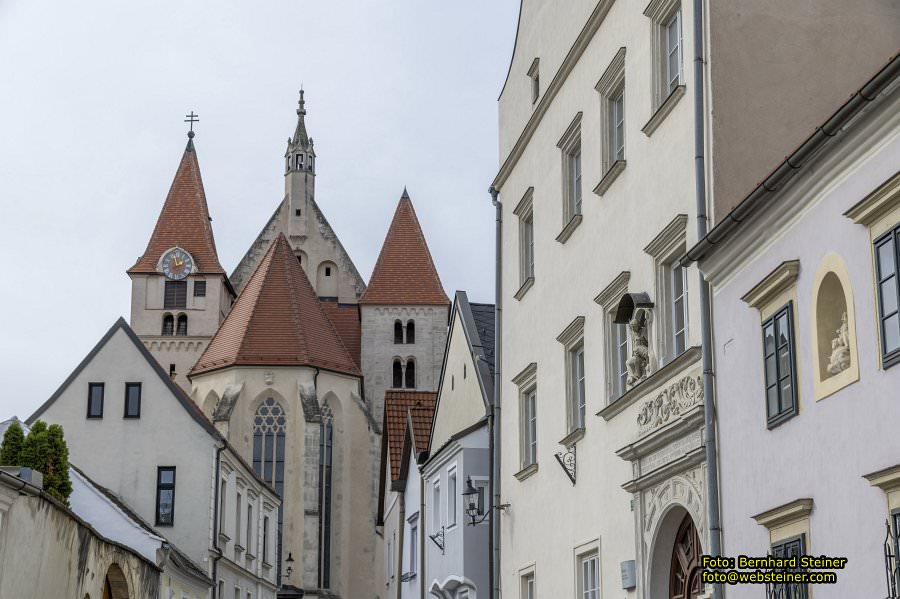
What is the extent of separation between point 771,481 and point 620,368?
5261 millimetres

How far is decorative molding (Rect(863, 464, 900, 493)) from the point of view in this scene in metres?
8.63

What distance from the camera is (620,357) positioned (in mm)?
16156

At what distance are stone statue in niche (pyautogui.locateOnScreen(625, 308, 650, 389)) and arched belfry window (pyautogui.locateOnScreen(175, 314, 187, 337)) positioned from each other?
54.5 m

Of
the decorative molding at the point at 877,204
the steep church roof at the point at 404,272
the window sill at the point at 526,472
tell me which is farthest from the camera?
the steep church roof at the point at 404,272

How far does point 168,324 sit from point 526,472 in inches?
1955

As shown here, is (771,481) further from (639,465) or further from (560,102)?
(560,102)

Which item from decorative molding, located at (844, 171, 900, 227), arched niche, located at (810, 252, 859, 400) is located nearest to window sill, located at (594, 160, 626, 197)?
arched niche, located at (810, 252, 859, 400)

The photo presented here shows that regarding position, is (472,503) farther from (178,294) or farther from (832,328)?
(178,294)

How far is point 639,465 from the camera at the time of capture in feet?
48.1

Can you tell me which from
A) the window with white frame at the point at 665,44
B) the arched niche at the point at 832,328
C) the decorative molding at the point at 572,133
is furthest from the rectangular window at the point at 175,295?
the arched niche at the point at 832,328

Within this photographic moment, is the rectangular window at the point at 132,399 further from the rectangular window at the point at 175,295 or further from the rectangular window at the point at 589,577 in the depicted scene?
the rectangular window at the point at 175,295

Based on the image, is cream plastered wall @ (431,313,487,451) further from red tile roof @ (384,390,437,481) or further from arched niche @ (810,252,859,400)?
arched niche @ (810,252,859,400)

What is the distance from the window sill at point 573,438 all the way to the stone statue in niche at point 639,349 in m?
2.49

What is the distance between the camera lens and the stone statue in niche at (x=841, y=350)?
959 centimetres
